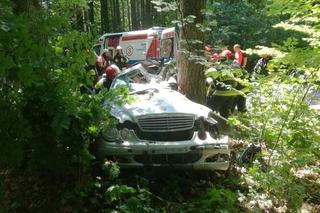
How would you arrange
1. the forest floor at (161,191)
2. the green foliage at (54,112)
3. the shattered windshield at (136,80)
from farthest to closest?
1. the shattered windshield at (136,80)
2. the forest floor at (161,191)
3. the green foliage at (54,112)

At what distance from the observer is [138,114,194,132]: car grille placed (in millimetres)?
5938

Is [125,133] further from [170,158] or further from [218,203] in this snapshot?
[218,203]

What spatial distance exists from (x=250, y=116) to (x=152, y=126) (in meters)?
1.60

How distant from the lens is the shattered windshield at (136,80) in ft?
25.1

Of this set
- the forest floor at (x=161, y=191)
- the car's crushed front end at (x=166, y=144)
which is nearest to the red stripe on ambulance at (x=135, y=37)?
the forest floor at (x=161, y=191)

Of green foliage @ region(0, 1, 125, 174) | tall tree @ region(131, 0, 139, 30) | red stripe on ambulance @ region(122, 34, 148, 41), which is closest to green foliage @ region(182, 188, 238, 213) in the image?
green foliage @ region(0, 1, 125, 174)

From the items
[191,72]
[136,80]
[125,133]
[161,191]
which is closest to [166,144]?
[125,133]

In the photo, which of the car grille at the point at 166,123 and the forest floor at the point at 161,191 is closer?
the forest floor at the point at 161,191

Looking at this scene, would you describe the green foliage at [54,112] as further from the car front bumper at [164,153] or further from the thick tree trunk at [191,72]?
the thick tree trunk at [191,72]

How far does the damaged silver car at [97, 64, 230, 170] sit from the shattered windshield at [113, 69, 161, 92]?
48.4 inches

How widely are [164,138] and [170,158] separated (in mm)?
309

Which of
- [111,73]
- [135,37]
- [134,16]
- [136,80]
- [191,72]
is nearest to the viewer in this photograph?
[136,80]

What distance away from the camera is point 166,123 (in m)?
6.00

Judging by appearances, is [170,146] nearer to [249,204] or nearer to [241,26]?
[249,204]
